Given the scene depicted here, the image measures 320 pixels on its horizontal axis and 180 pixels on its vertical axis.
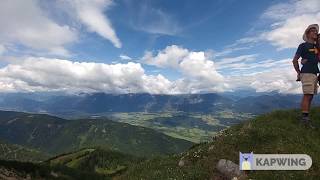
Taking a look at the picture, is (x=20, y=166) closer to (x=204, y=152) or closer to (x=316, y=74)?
(x=204, y=152)

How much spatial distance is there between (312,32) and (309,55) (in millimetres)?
1441

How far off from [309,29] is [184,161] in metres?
12.0

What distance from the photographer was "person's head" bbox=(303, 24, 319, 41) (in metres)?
21.5

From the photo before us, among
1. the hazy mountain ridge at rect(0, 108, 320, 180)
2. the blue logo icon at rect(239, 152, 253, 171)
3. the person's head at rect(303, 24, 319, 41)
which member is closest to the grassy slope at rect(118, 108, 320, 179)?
the hazy mountain ridge at rect(0, 108, 320, 180)

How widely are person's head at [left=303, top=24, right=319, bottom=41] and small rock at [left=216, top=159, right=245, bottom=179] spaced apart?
30.5 ft

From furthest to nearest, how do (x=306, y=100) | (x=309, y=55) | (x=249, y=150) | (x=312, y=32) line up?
(x=249, y=150)
(x=306, y=100)
(x=309, y=55)
(x=312, y=32)

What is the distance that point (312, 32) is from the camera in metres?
21.6

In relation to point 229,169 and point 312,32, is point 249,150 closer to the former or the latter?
point 229,169

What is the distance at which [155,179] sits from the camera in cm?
2064

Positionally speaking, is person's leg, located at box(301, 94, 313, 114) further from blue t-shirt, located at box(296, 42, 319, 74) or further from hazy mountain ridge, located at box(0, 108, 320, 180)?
hazy mountain ridge, located at box(0, 108, 320, 180)

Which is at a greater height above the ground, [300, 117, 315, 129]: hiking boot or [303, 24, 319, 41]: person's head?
[303, 24, 319, 41]: person's head

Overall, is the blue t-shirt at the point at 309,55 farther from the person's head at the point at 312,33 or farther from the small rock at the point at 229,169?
the small rock at the point at 229,169

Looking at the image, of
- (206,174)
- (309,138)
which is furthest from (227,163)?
(309,138)

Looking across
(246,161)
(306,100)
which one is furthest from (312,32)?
(246,161)
